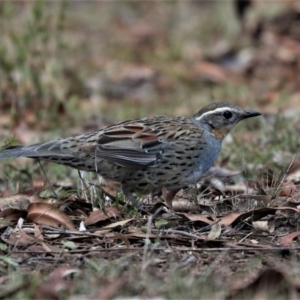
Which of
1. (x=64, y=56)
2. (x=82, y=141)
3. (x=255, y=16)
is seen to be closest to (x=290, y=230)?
(x=82, y=141)

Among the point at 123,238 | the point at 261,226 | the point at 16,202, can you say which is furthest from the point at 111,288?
the point at 16,202

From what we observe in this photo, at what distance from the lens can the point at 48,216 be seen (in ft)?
20.9

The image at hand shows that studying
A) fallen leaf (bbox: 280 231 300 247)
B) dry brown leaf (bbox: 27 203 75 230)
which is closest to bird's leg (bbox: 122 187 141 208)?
dry brown leaf (bbox: 27 203 75 230)

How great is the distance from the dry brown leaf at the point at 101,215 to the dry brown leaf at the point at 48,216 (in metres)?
0.13

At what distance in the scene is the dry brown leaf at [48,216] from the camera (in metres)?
6.32

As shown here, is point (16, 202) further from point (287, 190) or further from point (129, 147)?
point (287, 190)

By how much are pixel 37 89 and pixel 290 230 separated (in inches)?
235

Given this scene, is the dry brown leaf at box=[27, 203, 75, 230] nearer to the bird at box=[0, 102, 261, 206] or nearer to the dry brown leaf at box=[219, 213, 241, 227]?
the bird at box=[0, 102, 261, 206]

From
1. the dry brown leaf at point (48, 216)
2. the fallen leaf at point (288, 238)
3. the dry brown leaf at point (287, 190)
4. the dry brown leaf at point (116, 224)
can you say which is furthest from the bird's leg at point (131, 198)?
the fallen leaf at point (288, 238)

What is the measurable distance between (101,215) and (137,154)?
38.6 inches

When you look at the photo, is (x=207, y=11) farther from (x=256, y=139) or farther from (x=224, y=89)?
(x=256, y=139)

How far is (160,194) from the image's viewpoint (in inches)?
289

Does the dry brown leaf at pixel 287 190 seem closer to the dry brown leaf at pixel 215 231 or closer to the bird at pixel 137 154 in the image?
the bird at pixel 137 154

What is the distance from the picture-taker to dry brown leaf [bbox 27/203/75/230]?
6.32 m
